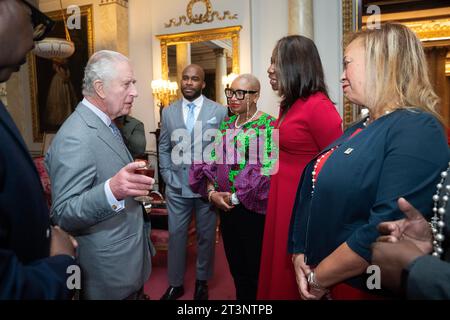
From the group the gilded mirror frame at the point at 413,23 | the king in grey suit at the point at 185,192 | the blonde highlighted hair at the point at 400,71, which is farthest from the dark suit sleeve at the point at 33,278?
the gilded mirror frame at the point at 413,23

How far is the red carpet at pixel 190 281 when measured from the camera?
3.19 m

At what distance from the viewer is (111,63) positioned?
1725mm

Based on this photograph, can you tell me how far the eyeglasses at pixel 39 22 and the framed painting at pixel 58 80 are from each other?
235 inches

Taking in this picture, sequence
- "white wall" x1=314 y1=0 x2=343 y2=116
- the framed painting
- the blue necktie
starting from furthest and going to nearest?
the framed painting, "white wall" x1=314 y1=0 x2=343 y2=116, the blue necktie

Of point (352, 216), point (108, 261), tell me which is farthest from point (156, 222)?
point (352, 216)

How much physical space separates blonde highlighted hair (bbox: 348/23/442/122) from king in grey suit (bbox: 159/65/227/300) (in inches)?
78.3

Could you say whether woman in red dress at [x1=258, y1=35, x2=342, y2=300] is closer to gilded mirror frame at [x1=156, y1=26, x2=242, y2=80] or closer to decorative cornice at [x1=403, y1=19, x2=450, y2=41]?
gilded mirror frame at [x1=156, y1=26, x2=242, y2=80]

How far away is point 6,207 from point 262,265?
5.35 ft

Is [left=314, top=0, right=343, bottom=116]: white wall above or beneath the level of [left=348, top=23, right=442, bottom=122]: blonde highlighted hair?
above

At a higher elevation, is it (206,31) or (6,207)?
(206,31)

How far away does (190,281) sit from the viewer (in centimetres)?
350

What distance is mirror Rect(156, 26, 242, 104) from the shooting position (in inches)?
220

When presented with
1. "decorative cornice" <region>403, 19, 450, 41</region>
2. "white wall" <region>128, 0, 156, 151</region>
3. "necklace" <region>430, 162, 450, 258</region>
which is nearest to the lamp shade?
"white wall" <region>128, 0, 156, 151</region>
